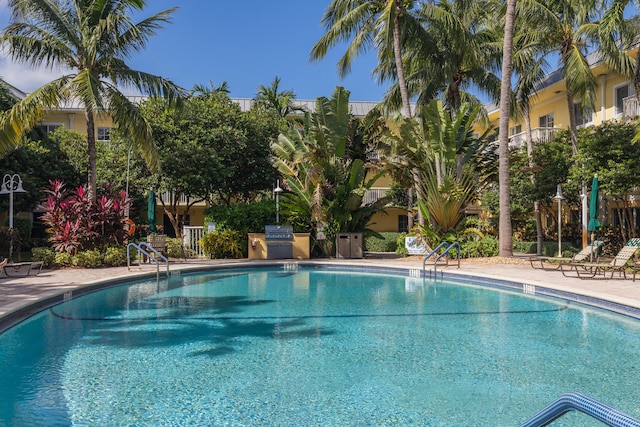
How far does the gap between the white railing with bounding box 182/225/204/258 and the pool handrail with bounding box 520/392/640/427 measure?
18.4 meters

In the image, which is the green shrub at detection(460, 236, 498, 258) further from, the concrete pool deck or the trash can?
the trash can

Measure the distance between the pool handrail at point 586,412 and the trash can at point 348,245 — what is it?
17.1 metres

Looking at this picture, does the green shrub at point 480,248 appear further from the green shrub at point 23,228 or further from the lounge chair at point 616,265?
the green shrub at point 23,228

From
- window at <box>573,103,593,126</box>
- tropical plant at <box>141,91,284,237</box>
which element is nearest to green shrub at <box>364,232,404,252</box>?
tropical plant at <box>141,91,284,237</box>

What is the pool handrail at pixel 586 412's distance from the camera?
2.02 m

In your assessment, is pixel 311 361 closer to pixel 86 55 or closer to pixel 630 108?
pixel 86 55

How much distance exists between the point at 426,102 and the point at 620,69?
27.3 feet

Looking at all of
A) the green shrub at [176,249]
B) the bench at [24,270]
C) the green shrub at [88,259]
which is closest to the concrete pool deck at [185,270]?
the bench at [24,270]

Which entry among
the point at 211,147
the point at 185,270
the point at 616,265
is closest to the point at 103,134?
the point at 211,147

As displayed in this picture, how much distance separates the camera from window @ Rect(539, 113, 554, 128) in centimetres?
2764

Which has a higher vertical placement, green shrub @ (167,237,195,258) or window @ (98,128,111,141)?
window @ (98,128,111,141)

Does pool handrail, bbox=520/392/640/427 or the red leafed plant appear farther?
the red leafed plant

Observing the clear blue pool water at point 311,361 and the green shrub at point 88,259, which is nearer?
the clear blue pool water at point 311,361

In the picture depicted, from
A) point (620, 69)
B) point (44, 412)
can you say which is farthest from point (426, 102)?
point (44, 412)
